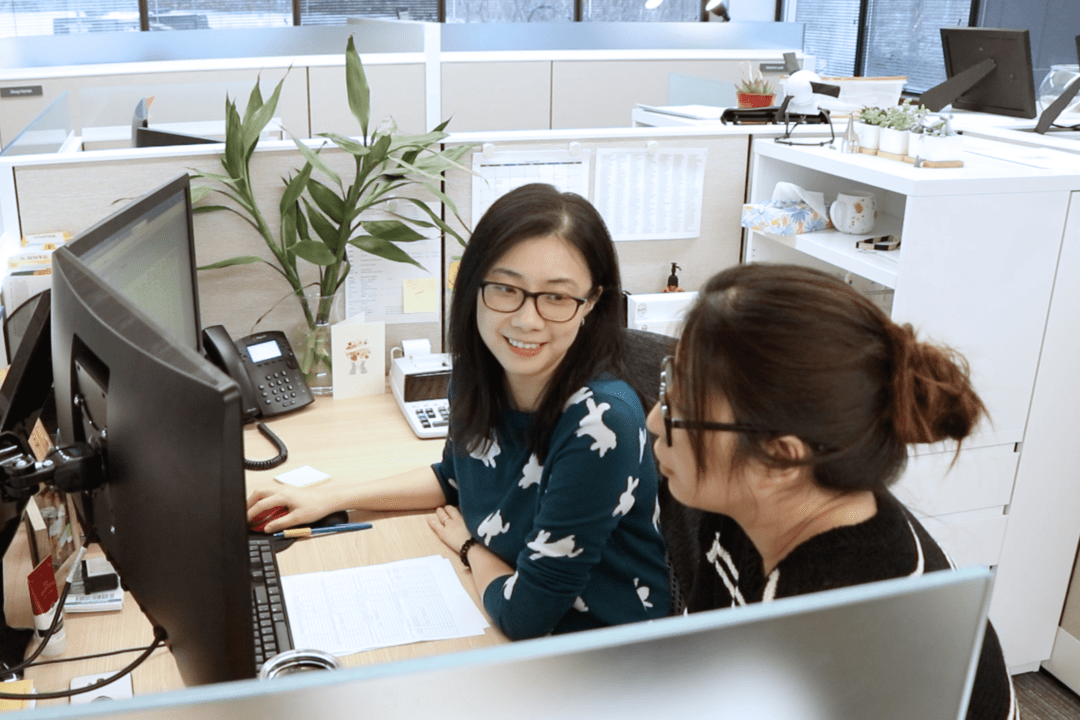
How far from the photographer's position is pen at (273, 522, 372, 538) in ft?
4.63

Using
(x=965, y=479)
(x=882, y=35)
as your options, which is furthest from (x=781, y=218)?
(x=882, y=35)

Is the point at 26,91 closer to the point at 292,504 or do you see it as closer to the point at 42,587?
the point at 292,504

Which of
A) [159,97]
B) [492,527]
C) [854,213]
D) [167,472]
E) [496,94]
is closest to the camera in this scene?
[167,472]

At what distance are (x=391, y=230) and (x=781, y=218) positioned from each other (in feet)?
2.60

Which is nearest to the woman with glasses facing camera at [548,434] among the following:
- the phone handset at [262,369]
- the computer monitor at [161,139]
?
the phone handset at [262,369]

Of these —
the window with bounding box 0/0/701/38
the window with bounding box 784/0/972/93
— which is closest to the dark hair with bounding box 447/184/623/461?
the window with bounding box 0/0/701/38

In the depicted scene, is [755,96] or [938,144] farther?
[755,96]

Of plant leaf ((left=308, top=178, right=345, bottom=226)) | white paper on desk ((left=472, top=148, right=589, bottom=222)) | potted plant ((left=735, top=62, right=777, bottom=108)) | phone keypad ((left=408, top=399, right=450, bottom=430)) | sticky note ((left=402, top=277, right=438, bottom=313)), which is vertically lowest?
phone keypad ((left=408, top=399, right=450, bottom=430))

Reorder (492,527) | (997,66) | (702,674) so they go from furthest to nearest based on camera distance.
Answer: (997,66) → (492,527) → (702,674)

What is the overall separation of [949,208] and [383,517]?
1.15 metres

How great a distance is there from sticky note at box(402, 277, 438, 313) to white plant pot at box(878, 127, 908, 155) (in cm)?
96

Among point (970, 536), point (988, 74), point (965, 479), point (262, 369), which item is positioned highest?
point (988, 74)

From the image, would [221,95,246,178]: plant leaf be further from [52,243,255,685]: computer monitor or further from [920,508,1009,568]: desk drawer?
[920,508,1009,568]: desk drawer

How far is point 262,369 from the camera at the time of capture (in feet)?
5.94
